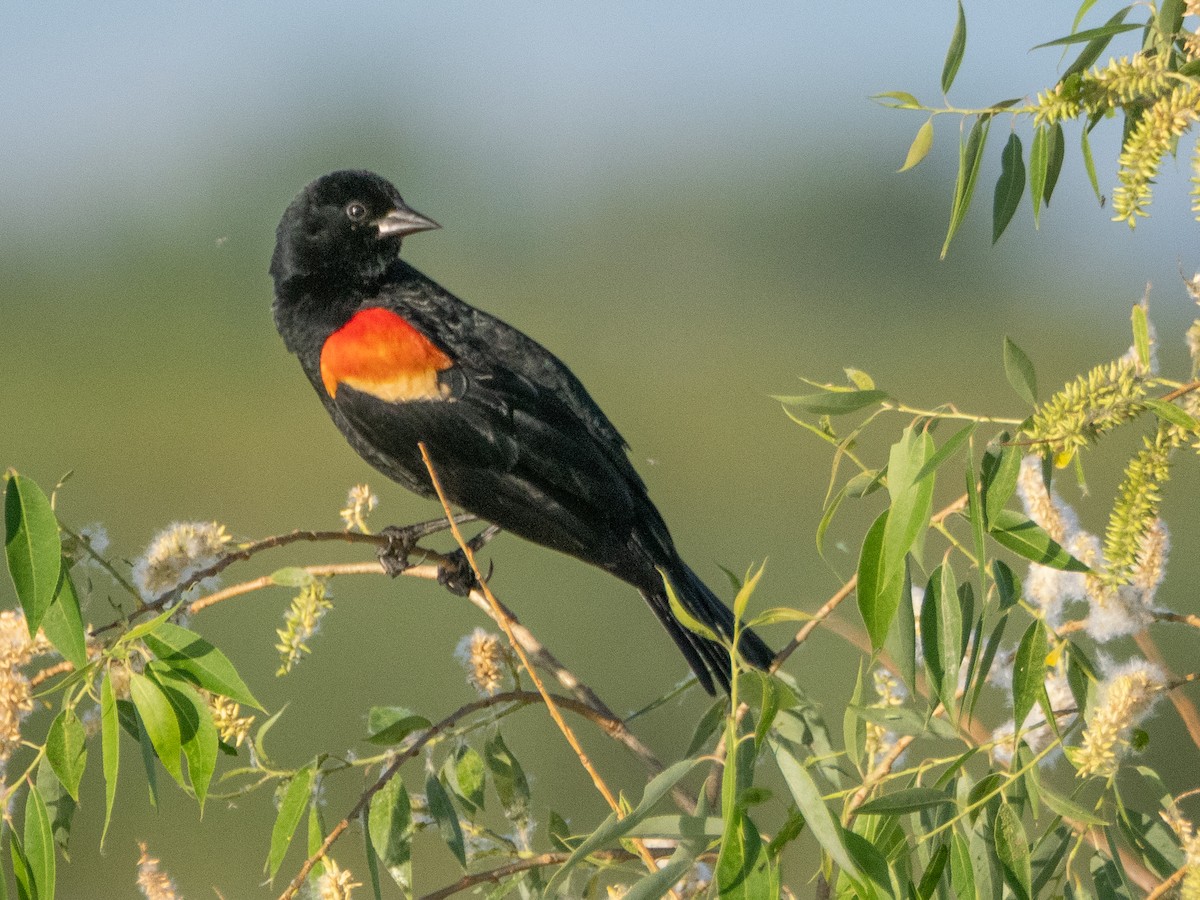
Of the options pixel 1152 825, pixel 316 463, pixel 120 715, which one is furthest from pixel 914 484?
pixel 316 463

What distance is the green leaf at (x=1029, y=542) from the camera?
1187 millimetres

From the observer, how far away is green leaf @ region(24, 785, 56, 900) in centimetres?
120

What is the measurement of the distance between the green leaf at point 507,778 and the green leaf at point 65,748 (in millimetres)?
529

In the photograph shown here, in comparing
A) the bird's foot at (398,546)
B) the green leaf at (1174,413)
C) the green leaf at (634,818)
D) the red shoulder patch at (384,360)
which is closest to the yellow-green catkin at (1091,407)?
the green leaf at (1174,413)

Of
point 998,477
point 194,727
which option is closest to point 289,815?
point 194,727

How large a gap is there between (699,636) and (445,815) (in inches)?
25.5

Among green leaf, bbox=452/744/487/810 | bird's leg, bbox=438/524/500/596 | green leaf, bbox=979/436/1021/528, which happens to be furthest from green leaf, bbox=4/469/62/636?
bird's leg, bbox=438/524/500/596

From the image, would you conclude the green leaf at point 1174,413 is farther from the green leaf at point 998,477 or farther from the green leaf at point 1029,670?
the green leaf at point 1029,670

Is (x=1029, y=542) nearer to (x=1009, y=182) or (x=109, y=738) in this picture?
(x=1009, y=182)

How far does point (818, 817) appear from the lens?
98 cm

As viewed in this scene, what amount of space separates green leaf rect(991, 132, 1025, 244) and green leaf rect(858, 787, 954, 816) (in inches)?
23.7

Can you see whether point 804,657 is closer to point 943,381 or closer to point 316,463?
point 316,463

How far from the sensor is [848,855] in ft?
3.24

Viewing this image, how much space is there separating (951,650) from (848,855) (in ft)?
0.85
